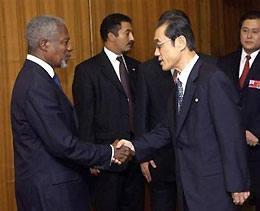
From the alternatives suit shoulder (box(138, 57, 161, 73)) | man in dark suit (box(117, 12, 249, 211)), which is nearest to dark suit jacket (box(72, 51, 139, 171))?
suit shoulder (box(138, 57, 161, 73))

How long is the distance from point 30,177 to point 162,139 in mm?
905

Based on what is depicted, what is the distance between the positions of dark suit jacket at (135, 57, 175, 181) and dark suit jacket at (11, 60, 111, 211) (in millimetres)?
926

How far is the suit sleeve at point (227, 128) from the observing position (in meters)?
2.70

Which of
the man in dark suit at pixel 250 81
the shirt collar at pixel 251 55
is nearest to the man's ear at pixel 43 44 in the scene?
the man in dark suit at pixel 250 81

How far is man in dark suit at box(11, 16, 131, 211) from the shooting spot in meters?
2.85

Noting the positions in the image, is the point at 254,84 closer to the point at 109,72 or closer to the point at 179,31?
the point at 109,72

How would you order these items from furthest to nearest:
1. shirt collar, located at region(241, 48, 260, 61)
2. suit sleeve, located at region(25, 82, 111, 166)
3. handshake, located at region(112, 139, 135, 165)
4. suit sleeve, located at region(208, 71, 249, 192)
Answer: shirt collar, located at region(241, 48, 260, 61) → handshake, located at region(112, 139, 135, 165) → suit sleeve, located at region(25, 82, 111, 166) → suit sleeve, located at region(208, 71, 249, 192)

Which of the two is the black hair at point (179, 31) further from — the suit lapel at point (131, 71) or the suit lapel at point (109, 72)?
the suit lapel at point (131, 71)

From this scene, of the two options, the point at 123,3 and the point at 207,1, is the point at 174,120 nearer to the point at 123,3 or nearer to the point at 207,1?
the point at 123,3

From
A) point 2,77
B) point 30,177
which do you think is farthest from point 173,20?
point 2,77

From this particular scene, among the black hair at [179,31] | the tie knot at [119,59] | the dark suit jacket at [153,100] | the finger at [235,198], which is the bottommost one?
the finger at [235,198]

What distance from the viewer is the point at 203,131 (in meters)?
2.75

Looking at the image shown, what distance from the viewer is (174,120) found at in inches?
118

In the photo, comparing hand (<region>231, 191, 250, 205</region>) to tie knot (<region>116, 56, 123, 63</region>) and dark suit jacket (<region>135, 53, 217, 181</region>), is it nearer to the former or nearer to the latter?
dark suit jacket (<region>135, 53, 217, 181</region>)
